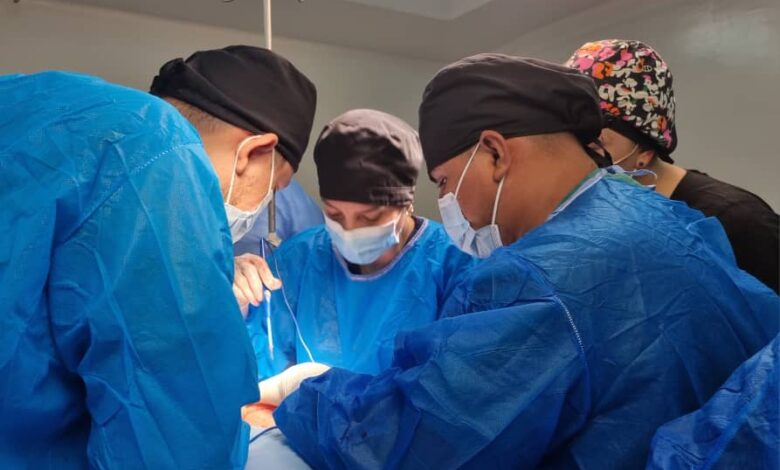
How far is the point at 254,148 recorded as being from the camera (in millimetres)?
1142

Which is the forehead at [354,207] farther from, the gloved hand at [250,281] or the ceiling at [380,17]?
the ceiling at [380,17]

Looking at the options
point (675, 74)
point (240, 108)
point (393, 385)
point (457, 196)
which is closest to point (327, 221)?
point (457, 196)

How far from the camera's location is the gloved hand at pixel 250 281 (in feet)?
5.56

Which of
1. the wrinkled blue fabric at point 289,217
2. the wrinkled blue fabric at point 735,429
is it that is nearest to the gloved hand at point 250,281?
the wrinkled blue fabric at point 289,217

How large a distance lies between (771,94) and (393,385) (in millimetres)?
1680

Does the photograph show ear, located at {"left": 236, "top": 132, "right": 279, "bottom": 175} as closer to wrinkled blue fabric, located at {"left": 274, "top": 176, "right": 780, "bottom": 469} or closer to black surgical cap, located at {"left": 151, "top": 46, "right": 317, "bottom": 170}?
black surgical cap, located at {"left": 151, "top": 46, "right": 317, "bottom": 170}

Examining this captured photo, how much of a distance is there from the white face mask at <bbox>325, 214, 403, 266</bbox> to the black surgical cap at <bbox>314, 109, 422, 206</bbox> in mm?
86

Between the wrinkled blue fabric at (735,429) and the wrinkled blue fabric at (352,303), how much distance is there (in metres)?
1.11

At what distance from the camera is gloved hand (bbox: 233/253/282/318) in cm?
169

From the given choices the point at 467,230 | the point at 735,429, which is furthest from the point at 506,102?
the point at 735,429

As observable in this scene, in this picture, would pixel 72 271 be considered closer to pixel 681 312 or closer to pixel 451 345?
pixel 451 345

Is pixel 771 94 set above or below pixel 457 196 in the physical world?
above

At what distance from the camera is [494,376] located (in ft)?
2.74

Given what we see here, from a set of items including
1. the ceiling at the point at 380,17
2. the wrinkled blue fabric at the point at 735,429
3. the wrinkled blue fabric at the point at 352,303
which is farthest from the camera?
the ceiling at the point at 380,17
